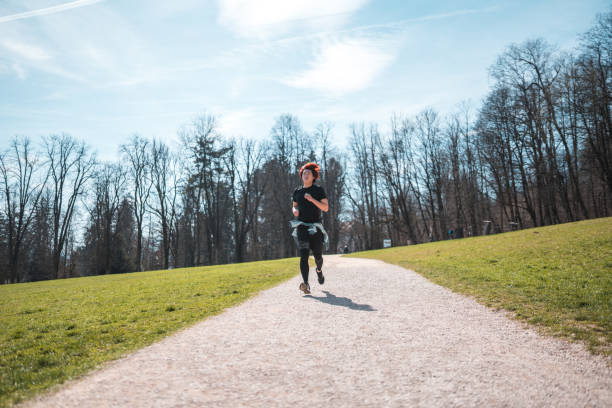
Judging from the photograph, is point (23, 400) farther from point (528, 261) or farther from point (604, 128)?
point (604, 128)

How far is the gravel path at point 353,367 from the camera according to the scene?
7.01 feet

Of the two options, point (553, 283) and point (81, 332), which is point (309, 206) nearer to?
point (81, 332)

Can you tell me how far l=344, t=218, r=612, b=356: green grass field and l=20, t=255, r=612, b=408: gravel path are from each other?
446 mm

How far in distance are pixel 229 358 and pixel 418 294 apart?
13.8 feet

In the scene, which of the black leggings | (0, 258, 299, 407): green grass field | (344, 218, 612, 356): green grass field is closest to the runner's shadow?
the black leggings

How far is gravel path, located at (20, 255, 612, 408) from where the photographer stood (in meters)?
2.14

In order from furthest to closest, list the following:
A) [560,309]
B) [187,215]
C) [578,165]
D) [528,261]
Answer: [187,215]
[578,165]
[528,261]
[560,309]

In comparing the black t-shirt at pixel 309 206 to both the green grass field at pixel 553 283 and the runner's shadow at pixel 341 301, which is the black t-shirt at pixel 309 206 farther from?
the green grass field at pixel 553 283

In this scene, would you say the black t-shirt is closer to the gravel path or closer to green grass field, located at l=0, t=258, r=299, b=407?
green grass field, located at l=0, t=258, r=299, b=407

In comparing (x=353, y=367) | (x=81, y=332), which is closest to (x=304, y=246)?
(x=353, y=367)

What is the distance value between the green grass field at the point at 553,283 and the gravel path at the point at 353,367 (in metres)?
0.45

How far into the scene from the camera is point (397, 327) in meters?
3.82

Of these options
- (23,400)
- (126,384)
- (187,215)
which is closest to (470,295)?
(126,384)

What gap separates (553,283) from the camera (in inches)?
243
